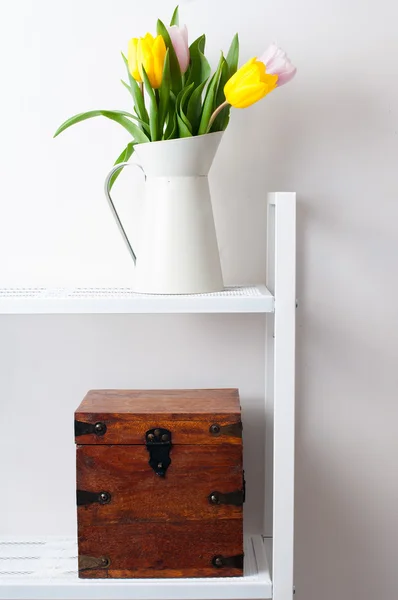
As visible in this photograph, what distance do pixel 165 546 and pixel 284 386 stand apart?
27 cm

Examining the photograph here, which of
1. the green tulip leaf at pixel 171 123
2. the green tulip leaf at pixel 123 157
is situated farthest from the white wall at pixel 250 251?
the green tulip leaf at pixel 171 123

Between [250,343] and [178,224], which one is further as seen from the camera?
[250,343]

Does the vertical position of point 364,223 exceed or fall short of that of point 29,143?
it falls short

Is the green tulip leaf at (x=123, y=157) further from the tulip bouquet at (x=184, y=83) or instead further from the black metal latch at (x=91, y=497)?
the black metal latch at (x=91, y=497)

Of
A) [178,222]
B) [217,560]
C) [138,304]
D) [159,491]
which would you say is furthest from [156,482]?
[178,222]

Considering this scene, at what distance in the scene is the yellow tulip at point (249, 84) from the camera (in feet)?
3.18

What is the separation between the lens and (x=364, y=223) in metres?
1.22

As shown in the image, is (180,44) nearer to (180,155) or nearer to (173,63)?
(173,63)

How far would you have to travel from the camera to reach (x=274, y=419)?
100 cm

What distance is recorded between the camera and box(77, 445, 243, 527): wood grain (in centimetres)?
103

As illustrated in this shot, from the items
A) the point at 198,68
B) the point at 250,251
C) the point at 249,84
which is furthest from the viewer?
the point at 250,251

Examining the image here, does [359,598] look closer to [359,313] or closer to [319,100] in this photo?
[359,313]

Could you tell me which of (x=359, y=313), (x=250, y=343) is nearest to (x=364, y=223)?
(x=359, y=313)

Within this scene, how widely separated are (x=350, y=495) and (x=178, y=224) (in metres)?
0.55
